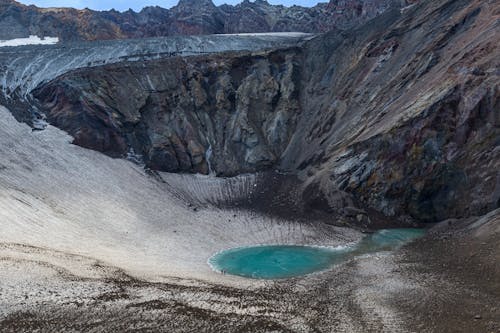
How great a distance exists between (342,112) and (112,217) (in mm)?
29519

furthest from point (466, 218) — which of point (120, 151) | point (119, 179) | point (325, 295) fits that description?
point (120, 151)

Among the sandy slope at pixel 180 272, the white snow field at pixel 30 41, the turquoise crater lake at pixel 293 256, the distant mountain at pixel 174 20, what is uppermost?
the distant mountain at pixel 174 20

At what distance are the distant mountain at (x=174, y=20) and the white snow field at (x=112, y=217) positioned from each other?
65540mm

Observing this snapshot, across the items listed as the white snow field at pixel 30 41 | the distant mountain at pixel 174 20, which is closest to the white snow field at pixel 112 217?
the white snow field at pixel 30 41

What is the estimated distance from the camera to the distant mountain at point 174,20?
10044 cm

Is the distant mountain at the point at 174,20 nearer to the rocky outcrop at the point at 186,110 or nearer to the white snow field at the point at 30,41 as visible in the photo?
the white snow field at the point at 30,41

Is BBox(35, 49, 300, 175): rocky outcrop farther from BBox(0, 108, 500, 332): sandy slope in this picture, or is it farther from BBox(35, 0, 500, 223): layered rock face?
BBox(0, 108, 500, 332): sandy slope

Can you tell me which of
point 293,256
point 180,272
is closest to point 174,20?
point 293,256

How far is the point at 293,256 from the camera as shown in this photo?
30.1m

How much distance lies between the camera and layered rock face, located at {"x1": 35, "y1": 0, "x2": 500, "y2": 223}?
33.6 meters

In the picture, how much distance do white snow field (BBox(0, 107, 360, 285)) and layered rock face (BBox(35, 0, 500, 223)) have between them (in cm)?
439

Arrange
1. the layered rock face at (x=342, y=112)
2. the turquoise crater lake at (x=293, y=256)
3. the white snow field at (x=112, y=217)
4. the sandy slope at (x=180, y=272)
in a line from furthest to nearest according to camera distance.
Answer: the layered rock face at (x=342, y=112)
the turquoise crater lake at (x=293, y=256)
the white snow field at (x=112, y=217)
the sandy slope at (x=180, y=272)

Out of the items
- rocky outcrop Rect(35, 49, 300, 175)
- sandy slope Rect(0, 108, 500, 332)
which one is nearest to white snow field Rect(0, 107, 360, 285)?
sandy slope Rect(0, 108, 500, 332)

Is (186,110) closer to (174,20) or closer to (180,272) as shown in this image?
(180,272)
